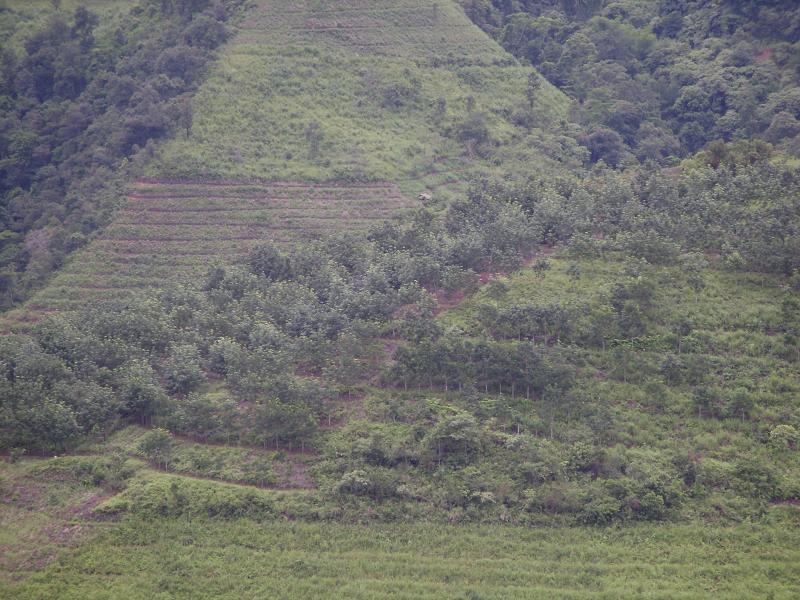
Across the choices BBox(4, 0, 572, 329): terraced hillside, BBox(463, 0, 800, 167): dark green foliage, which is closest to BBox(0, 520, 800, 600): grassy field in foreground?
BBox(4, 0, 572, 329): terraced hillside

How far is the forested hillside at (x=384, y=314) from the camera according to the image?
23.8 metres

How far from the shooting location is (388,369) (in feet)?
94.9

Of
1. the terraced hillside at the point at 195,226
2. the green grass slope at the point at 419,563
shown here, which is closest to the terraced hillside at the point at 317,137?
the terraced hillside at the point at 195,226

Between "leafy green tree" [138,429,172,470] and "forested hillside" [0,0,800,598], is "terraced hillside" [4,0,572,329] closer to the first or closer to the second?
"forested hillside" [0,0,800,598]

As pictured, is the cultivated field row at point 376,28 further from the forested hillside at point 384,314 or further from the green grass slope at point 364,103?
the forested hillside at point 384,314

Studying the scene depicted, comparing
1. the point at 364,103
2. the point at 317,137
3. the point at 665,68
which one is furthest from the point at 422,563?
the point at 665,68

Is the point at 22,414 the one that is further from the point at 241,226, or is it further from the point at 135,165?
the point at 135,165

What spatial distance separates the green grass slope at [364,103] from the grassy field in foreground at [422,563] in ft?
87.4

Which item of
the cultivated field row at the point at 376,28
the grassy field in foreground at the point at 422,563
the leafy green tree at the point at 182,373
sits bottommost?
the grassy field in foreground at the point at 422,563

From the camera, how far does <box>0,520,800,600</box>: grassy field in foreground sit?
2180cm

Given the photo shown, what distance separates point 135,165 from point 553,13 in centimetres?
3666

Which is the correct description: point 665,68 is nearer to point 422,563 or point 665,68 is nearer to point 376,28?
point 376,28

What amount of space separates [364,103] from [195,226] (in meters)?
14.2

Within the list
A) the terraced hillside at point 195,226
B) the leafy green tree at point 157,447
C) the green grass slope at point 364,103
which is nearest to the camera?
the leafy green tree at point 157,447
